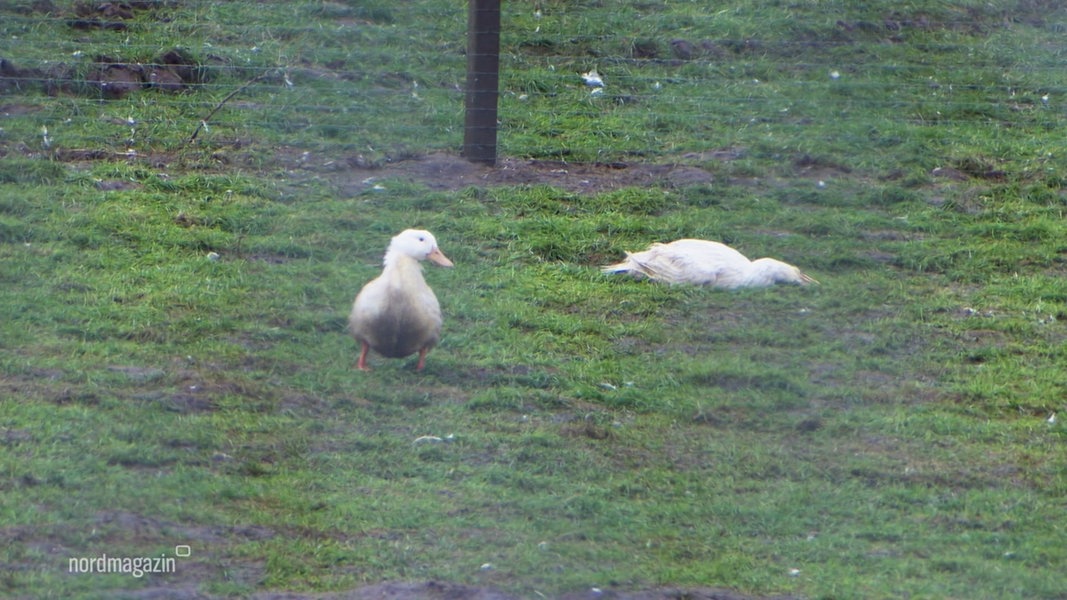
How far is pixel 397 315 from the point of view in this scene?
4914 mm

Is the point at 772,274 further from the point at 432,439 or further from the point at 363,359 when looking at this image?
the point at 432,439

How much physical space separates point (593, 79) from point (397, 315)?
13.0 ft

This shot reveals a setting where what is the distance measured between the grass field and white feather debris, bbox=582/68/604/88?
0.35 ft

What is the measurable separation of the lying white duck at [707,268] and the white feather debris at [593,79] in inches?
99.2

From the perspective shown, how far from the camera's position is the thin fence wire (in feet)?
25.1

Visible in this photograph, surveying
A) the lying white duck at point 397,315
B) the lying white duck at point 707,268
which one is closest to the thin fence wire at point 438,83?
the lying white duck at point 707,268

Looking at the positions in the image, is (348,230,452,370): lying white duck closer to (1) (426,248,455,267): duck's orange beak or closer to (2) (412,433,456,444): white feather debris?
(1) (426,248,455,267): duck's orange beak

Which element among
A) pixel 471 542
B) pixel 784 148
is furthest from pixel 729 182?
pixel 471 542

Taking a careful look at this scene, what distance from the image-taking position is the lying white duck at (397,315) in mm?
4938

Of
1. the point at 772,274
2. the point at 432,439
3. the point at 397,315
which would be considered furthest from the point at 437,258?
the point at 772,274

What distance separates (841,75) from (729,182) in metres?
1.56

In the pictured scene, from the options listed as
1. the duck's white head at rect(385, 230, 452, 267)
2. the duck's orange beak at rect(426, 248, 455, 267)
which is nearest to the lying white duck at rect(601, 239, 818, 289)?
the duck's orange beak at rect(426, 248, 455, 267)

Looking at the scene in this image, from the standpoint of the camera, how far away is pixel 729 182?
725 centimetres

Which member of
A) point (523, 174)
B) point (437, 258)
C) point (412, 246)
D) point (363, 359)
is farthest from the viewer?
point (523, 174)
